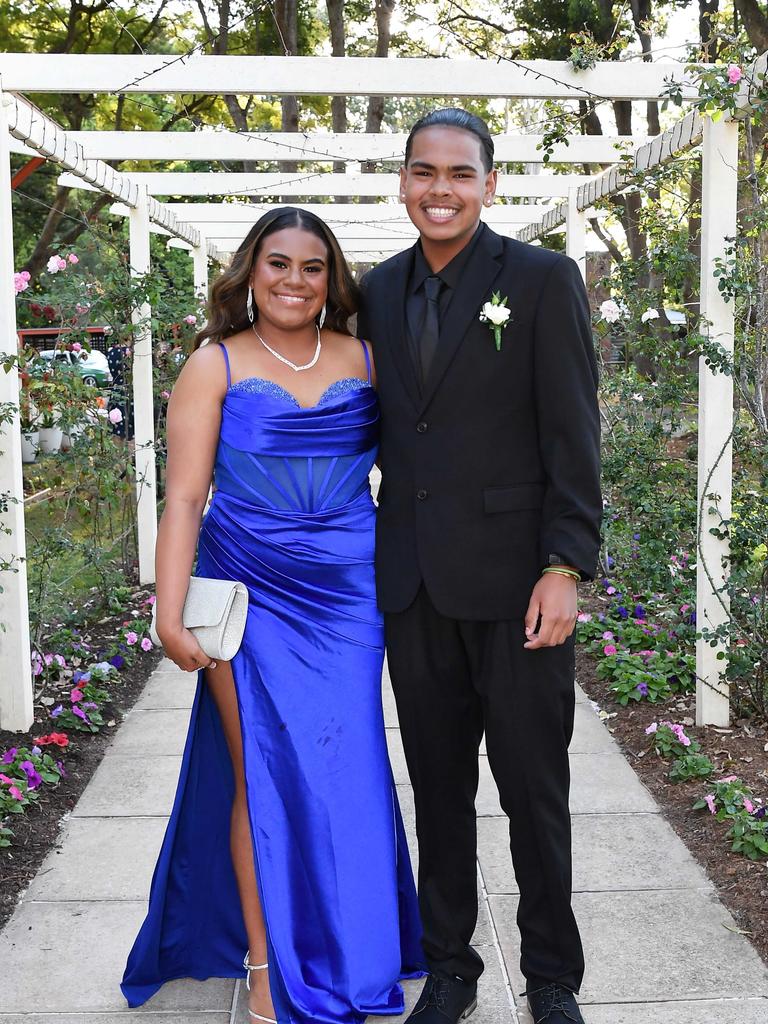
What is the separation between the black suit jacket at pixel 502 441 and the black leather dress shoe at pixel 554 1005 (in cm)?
92

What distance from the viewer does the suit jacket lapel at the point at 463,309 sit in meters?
2.67

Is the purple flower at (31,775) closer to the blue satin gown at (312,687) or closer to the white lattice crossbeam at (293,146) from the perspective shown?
the blue satin gown at (312,687)

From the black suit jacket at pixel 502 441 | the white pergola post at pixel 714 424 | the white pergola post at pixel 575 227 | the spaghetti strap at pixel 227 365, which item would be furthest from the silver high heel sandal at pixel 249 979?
the white pergola post at pixel 575 227

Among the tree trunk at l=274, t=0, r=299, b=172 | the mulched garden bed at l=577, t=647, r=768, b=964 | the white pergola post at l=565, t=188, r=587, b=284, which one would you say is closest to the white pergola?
the mulched garden bed at l=577, t=647, r=768, b=964

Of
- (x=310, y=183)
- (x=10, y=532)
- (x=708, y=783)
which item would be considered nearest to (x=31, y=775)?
(x=10, y=532)

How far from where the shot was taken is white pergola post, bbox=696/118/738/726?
15.3 ft

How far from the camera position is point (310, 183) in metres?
8.66

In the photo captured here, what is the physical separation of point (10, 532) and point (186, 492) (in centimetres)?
229

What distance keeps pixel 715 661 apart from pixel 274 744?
266 centimetres

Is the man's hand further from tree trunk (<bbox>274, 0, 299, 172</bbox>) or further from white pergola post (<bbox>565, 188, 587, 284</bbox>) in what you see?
tree trunk (<bbox>274, 0, 299, 172</bbox>)

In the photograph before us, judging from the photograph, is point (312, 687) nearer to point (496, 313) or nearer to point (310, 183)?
point (496, 313)

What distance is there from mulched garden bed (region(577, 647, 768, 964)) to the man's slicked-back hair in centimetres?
226

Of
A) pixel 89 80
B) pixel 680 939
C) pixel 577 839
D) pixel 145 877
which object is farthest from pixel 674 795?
pixel 89 80

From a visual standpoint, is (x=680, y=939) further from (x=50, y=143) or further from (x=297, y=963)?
(x=50, y=143)
